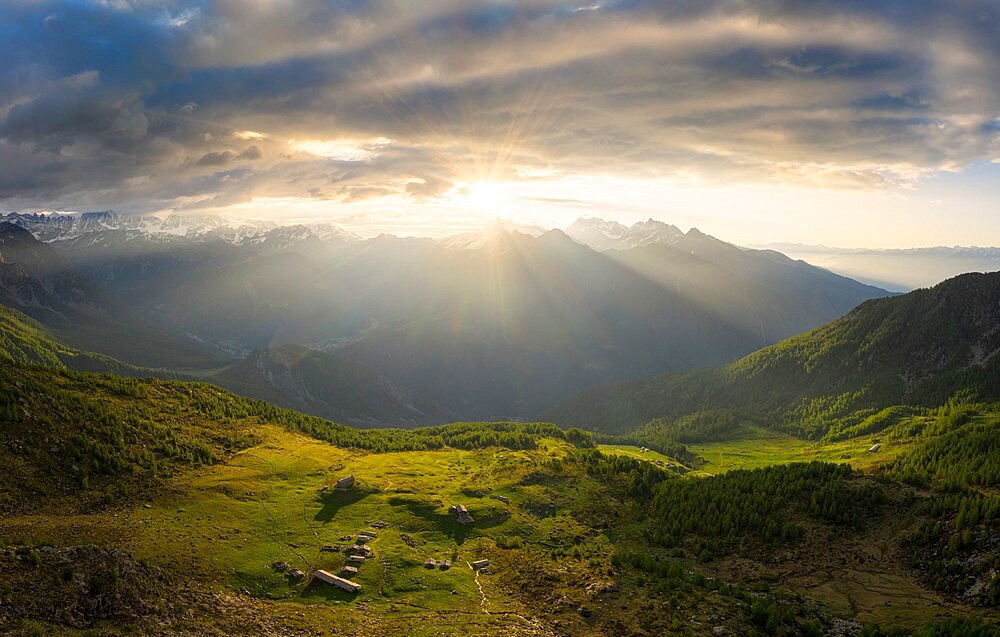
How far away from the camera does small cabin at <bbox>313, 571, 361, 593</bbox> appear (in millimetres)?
66438

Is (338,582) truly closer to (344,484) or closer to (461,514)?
(461,514)

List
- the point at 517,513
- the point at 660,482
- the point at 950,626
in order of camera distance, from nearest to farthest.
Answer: the point at 950,626
the point at 517,513
the point at 660,482

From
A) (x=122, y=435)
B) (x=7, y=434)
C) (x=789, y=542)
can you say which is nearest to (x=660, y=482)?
(x=789, y=542)

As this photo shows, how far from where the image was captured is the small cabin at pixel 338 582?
6644 centimetres

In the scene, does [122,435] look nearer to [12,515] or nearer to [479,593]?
[12,515]

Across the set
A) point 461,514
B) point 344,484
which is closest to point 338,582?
point 461,514

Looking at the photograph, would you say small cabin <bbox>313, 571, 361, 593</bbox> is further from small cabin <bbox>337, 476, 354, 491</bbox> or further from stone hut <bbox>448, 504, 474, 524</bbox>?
small cabin <bbox>337, 476, 354, 491</bbox>

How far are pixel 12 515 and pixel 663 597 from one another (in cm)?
8533

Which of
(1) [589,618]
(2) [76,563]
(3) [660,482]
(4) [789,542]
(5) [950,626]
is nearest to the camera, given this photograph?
(2) [76,563]

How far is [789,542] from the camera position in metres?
94.2

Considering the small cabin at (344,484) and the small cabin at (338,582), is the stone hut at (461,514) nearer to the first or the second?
the small cabin at (344,484)

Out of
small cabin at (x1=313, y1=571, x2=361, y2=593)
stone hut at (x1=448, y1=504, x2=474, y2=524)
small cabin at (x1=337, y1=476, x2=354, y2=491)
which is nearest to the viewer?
small cabin at (x1=313, y1=571, x2=361, y2=593)

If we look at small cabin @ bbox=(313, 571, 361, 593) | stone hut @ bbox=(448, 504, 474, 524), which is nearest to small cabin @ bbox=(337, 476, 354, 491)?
stone hut @ bbox=(448, 504, 474, 524)

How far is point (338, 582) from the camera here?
6700 centimetres
